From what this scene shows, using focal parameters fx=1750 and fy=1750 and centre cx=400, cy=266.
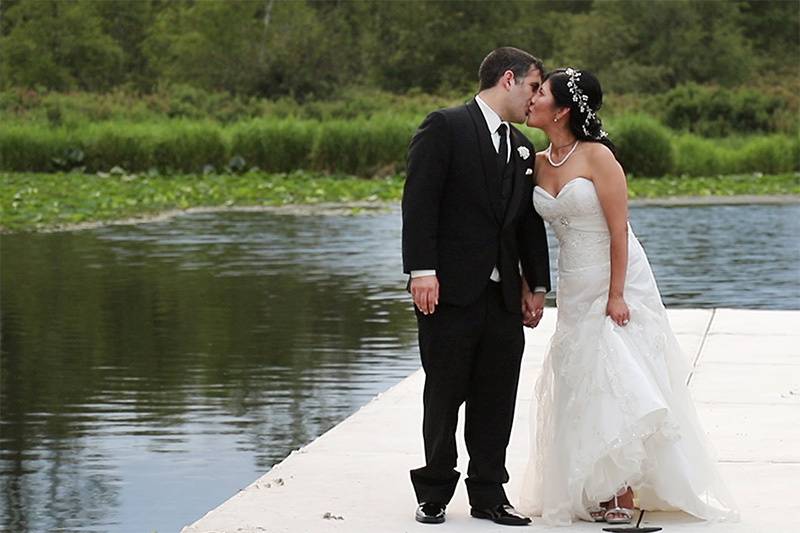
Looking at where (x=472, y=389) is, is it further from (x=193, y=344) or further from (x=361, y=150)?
(x=361, y=150)

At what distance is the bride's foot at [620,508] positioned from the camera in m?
5.90

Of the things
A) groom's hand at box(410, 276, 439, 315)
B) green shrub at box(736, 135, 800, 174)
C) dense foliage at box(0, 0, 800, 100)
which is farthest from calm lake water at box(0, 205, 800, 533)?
dense foliage at box(0, 0, 800, 100)

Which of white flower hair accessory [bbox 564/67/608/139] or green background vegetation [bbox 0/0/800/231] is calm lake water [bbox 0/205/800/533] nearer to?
white flower hair accessory [bbox 564/67/608/139]

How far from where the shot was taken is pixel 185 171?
1470 inches

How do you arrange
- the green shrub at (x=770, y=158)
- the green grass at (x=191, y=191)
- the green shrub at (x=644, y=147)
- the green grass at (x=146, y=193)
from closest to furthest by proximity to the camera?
1. the green grass at (x=146, y=193)
2. the green grass at (x=191, y=191)
3. the green shrub at (x=644, y=147)
4. the green shrub at (x=770, y=158)

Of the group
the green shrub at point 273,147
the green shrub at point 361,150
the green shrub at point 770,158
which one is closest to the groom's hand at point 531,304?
the green shrub at point 361,150

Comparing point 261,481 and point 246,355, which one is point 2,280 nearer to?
point 246,355

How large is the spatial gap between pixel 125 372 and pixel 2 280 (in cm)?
637

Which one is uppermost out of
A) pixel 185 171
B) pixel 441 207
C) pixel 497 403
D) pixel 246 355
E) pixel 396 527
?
pixel 441 207

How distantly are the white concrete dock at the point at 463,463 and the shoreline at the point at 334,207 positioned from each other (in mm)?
14481

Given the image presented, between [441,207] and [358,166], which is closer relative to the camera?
[441,207]

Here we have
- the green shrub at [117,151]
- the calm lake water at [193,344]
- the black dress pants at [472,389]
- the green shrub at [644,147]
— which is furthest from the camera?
the green shrub at [644,147]

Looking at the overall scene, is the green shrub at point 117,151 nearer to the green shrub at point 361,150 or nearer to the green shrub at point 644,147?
the green shrub at point 361,150

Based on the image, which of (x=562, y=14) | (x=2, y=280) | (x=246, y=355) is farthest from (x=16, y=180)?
(x=562, y=14)
